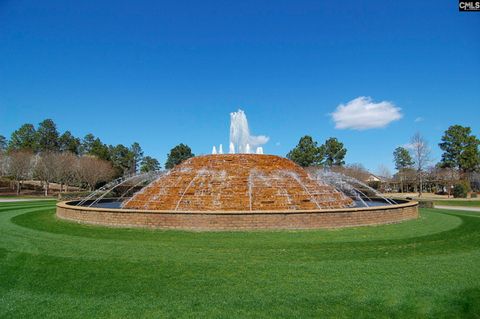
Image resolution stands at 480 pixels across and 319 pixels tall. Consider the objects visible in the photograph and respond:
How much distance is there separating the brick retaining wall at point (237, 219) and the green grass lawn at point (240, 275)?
86 centimetres

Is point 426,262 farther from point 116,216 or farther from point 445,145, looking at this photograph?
point 445,145

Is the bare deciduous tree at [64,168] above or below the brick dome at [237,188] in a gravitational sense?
above

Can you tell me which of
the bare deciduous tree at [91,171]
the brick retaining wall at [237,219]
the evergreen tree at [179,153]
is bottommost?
the brick retaining wall at [237,219]

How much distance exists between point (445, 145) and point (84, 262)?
262 feet

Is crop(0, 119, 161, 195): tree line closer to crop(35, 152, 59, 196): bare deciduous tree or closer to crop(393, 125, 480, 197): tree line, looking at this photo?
crop(35, 152, 59, 196): bare deciduous tree

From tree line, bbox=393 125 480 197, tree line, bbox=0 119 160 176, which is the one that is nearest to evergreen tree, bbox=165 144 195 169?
tree line, bbox=0 119 160 176

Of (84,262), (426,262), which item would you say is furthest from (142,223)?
(426,262)

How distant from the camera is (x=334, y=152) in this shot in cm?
7219

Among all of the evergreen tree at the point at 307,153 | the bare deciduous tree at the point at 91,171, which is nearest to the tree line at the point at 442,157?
the evergreen tree at the point at 307,153

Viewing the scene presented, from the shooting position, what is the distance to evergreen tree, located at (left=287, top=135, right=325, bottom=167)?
68.6 metres

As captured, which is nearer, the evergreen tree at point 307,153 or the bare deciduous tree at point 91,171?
the bare deciduous tree at point 91,171

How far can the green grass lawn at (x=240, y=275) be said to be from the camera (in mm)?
5441

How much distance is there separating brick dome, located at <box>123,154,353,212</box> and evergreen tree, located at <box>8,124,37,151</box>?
229 ft

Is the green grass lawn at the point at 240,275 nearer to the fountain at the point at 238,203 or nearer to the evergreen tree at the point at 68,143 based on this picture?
the fountain at the point at 238,203
